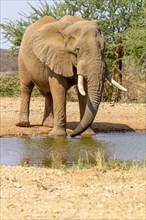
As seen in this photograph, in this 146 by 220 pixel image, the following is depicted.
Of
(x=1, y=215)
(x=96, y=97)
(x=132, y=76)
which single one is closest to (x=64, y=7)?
(x=132, y=76)

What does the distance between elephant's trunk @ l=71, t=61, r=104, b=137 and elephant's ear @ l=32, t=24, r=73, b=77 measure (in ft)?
2.81

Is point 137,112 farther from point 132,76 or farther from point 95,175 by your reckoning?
point 95,175

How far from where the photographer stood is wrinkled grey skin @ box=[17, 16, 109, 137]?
13773 millimetres

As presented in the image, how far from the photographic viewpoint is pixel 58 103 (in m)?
Answer: 14.8

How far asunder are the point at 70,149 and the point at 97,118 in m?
4.94

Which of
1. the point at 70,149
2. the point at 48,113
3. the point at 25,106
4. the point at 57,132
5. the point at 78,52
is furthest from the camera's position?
the point at 25,106

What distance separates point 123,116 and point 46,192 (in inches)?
392

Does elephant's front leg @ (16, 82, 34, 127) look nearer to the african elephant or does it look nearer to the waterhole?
the african elephant

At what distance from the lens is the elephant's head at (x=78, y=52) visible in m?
13.7

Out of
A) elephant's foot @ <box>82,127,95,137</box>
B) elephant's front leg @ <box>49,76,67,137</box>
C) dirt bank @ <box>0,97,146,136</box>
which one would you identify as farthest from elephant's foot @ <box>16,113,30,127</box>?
elephant's foot @ <box>82,127,95,137</box>

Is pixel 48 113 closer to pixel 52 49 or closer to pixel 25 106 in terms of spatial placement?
pixel 25 106

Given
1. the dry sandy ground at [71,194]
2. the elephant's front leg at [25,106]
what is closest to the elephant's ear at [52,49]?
the elephant's front leg at [25,106]

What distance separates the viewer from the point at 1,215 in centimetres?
732

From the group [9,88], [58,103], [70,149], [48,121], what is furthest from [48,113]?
[9,88]
